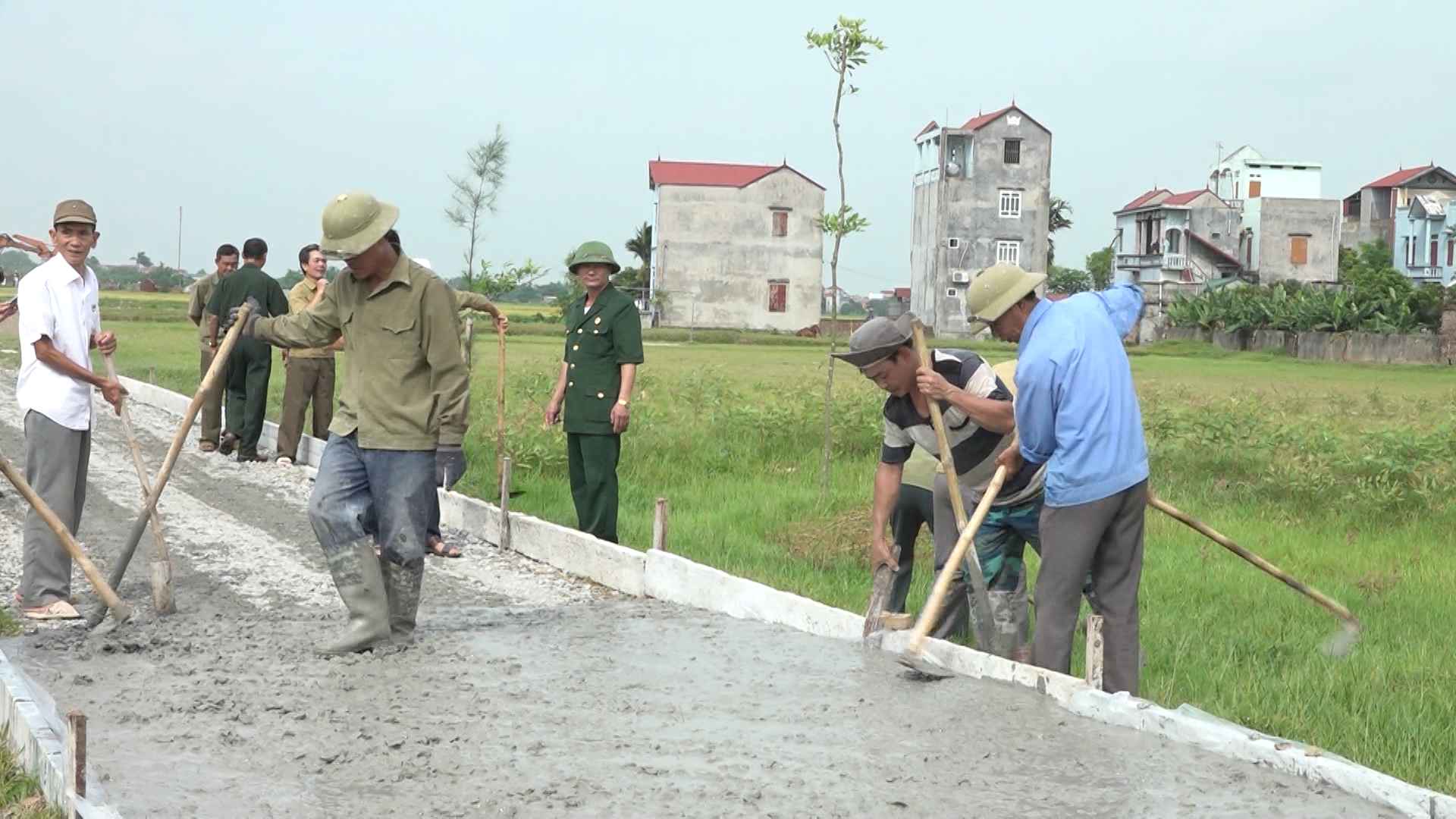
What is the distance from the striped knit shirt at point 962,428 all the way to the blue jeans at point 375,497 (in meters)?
2.01

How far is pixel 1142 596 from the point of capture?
8188 mm

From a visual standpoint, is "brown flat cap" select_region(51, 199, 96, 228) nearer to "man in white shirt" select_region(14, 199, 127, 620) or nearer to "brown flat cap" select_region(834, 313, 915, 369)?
"man in white shirt" select_region(14, 199, 127, 620)

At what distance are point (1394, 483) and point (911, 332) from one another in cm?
592

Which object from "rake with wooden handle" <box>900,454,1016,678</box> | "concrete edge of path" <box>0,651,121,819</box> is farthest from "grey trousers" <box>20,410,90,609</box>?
"rake with wooden handle" <box>900,454,1016,678</box>

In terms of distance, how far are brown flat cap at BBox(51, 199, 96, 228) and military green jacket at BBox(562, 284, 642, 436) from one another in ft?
9.13

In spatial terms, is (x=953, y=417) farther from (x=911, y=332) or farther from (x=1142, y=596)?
(x=1142, y=596)

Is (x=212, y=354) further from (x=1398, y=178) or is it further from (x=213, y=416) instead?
(x=1398, y=178)

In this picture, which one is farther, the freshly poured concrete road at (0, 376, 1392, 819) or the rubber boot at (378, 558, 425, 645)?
the rubber boot at (378, 558, 425, 645)

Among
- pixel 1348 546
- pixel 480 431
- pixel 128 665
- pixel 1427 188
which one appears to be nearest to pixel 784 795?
pixel 128 665

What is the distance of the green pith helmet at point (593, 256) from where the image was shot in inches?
354

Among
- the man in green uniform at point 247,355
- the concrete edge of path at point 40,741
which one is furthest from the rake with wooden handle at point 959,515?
the man in green uniform at point 247,355

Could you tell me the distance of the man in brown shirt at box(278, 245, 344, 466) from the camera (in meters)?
12.9

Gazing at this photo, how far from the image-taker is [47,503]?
7.26 m

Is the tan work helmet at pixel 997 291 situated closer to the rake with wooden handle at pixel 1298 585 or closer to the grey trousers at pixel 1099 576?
the grey trousers at pixel 1099 576
